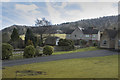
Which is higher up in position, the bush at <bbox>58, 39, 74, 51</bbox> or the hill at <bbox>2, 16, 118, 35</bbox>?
the hill at <bbox>2, 16, 118, 35</bbox>

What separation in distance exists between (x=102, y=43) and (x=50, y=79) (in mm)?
26994

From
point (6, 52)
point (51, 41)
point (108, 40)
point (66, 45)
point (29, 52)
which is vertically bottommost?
point (29, 52)

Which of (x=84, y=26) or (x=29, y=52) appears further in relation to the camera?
(x=84, y=26)

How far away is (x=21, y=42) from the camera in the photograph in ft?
138

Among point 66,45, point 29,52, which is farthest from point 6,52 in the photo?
point 66,45

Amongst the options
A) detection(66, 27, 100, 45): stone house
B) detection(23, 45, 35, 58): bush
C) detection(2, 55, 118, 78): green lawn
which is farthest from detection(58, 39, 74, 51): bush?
detection(2, 55, 118, 78): green lawn

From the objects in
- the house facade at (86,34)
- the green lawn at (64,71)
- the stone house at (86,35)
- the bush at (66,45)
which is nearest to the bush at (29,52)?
the green lawn at (64,71)

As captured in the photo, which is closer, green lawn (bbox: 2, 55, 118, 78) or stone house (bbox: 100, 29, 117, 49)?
green lawn (bbox: 2, 55, 118, 78)

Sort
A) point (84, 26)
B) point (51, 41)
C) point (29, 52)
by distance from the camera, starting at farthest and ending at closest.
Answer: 1. point (84, 26)
2. point (51, 41)
3. point (29, 52)

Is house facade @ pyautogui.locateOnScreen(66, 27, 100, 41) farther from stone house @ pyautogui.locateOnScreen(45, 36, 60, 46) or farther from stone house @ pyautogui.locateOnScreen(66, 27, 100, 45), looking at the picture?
stone house @ pyautogui.locateOnScreen(45, 36, 60, 46)

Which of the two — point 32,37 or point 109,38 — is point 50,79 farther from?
point 32,37

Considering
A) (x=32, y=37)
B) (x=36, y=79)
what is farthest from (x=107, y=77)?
(x=32, y=37)

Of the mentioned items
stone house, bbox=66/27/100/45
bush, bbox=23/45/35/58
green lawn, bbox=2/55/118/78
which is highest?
stone house, bbox=66/27/100/45

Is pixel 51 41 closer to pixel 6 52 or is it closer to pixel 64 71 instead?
pixel 6 52
